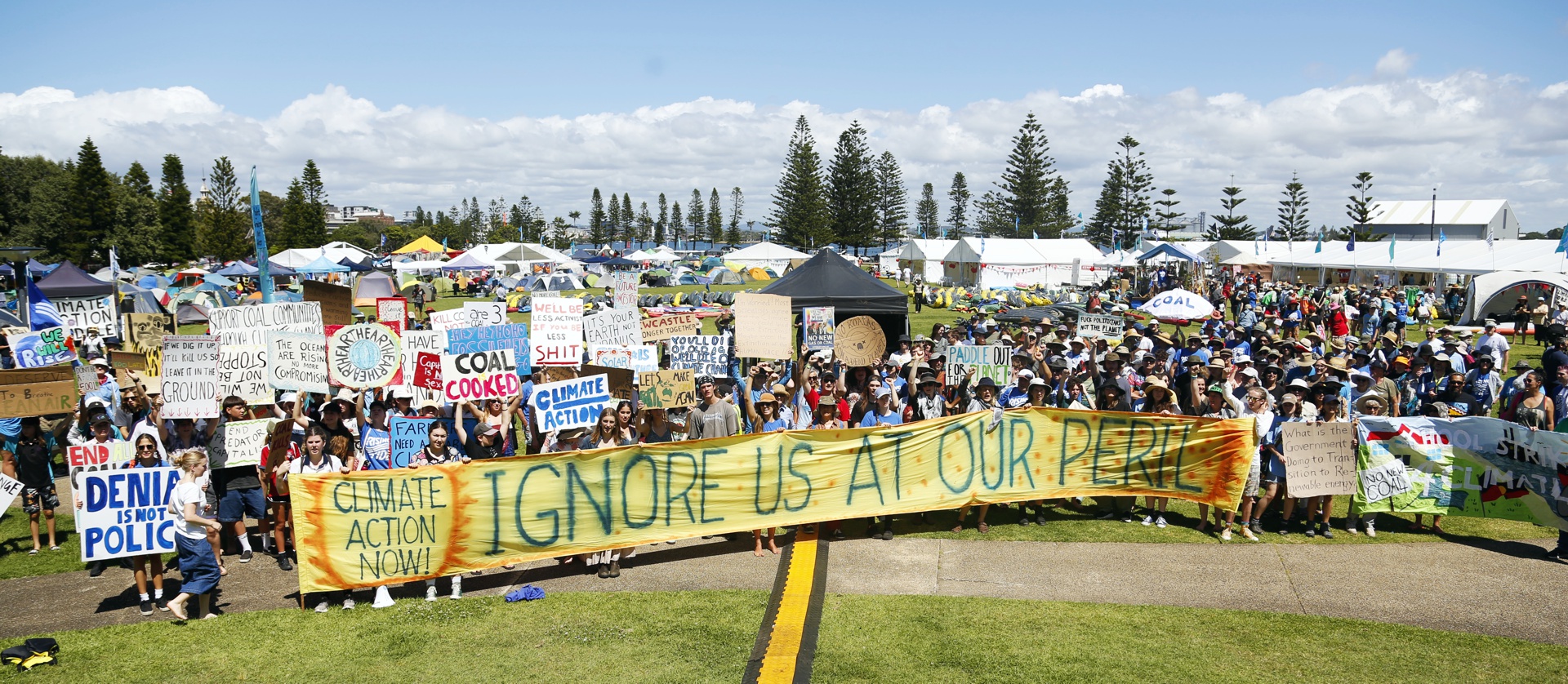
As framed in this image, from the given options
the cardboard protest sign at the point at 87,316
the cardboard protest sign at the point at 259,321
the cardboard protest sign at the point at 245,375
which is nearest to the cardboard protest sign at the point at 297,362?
the cardboard protest sign at the point at 245,375

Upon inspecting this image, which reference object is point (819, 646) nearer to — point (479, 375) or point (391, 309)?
point (479, 375)

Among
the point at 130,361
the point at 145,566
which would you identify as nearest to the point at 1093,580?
the point at 145,566

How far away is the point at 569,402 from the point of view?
9.59m

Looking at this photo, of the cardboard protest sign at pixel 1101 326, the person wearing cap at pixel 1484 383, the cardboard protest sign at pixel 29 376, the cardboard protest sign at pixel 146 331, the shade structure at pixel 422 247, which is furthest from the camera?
the shade structure at pixel 422 247

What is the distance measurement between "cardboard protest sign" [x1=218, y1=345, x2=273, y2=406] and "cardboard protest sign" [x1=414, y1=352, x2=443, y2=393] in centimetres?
158

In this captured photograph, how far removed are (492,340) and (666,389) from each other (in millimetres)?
2338

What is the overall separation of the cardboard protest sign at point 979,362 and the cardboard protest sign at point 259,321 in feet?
27.5

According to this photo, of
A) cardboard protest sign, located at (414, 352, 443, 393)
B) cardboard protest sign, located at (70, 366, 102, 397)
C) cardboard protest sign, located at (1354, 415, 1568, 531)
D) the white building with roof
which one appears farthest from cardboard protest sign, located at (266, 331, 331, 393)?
the white building with roof

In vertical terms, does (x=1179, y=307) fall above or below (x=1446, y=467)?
above

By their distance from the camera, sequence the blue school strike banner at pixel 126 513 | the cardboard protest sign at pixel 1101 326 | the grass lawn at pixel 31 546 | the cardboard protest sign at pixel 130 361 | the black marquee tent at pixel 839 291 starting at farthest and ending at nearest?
the cardboard protest sign at pixel 1101 326 < the black marquee tent at pixel 839 291 < the cardboard protest sign at pixel 130 361 < the grass lawn at pixel 31 546 < the blue school strike banner at pixel 126 513

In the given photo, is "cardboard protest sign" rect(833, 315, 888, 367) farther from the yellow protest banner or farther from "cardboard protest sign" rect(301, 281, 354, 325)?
"cardboard protest sign" rect(301, 281, 354, 325)

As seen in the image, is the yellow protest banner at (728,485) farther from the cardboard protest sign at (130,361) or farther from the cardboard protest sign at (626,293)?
the cardboard protest sign at (626,293)

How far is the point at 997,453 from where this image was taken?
941cm

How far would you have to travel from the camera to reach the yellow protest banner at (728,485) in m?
7.64
